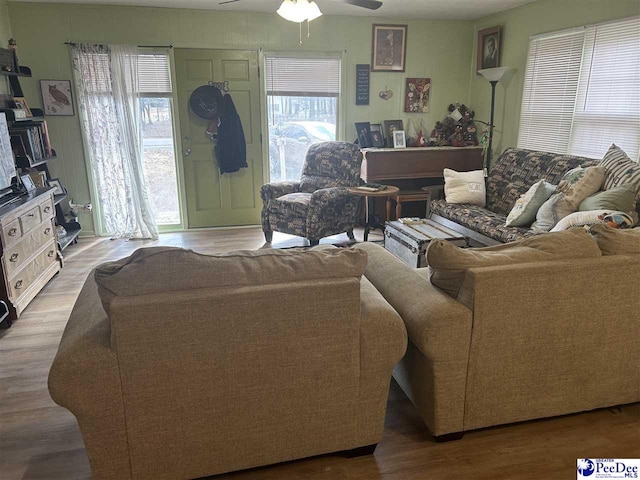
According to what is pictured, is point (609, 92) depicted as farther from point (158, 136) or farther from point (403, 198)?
point (158, 136)

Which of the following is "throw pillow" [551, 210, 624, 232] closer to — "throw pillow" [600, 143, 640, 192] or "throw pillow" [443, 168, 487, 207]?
"throw pillow" [600, 143, 640, 192]

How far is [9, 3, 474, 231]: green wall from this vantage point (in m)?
4.57

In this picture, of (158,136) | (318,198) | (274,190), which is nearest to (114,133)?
(158,136)

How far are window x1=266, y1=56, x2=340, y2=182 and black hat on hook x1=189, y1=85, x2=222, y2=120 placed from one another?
580mm

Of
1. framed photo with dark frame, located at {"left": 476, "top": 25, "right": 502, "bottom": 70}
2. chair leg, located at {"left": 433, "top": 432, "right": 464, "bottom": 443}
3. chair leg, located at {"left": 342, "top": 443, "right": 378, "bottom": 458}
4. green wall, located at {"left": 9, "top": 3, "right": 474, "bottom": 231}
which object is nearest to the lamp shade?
framed photo with dark frame, located at {"left": 476, "top": 25, "right": 502, "bottom": 70}

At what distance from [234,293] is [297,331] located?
257 mm

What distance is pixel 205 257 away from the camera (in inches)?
61.9

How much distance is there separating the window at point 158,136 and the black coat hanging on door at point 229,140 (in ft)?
1.79

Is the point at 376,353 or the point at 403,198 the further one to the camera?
the point at 403,198

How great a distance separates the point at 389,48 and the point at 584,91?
2188mm

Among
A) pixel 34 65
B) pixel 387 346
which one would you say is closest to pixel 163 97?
pixel 34 65

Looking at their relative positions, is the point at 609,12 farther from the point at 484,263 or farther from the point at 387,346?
the point at 387,346

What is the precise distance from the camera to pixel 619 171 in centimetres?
309

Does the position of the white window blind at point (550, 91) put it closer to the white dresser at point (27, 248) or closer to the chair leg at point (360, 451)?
the chair leg at point (360, 451)
